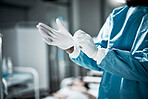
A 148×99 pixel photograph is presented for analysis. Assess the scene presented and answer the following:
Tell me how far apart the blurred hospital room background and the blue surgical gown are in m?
1.74

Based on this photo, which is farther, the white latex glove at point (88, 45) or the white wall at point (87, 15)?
the white wall at point (87, 15)

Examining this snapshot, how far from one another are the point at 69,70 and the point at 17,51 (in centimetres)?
132

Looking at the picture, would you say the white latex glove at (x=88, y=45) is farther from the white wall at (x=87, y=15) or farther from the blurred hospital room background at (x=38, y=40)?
the white wall at (x=87, y=15)

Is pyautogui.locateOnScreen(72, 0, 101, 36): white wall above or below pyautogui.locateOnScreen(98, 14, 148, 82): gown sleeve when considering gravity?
above

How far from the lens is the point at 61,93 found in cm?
168

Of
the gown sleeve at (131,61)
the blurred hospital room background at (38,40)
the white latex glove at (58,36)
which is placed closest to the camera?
the gown sleeve at (131,61)

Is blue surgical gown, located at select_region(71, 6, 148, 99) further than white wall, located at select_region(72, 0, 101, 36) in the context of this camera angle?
No

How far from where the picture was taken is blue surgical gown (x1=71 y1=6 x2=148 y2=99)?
2.35ft

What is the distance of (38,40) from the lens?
3131 mm

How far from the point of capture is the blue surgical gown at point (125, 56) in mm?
717

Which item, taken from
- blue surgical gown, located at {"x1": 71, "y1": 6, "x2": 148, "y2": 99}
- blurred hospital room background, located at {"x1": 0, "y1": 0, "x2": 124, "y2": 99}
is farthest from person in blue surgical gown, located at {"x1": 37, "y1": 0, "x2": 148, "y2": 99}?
blurred hospital room background, located at {"x1": 0, "y1": 0, "x2": 124, "y2": 99}

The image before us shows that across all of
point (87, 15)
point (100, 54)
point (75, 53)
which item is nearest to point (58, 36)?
point (75, 53)

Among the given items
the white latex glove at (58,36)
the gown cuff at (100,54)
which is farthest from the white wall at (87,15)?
the gown cuff at (100,54)

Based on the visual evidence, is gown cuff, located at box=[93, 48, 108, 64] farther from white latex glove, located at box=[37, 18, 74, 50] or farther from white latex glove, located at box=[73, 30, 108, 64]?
white latex glove, located at box=[37, 18, 74, 50]
